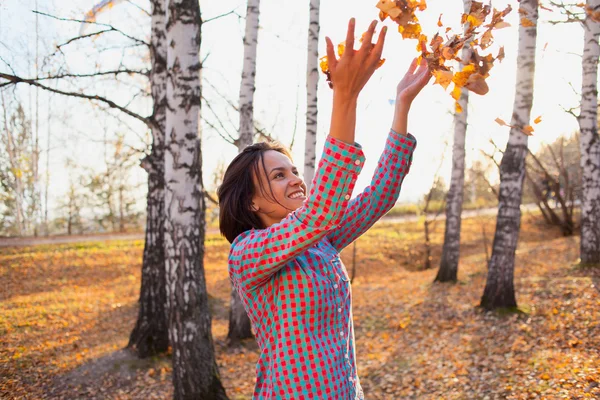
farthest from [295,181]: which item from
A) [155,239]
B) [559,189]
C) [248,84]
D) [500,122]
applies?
[559,189]

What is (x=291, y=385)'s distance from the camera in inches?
62.2

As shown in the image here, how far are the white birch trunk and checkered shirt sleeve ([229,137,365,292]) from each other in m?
6.00

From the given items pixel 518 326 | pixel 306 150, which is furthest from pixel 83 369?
pixel 518 326

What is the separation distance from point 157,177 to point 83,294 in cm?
574

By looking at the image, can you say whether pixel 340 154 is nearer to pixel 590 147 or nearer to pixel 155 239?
pixel 155 239

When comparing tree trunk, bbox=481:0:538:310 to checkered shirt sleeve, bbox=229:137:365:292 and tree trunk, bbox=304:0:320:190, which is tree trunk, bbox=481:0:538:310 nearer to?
tree trunk, bbox=304:0:320:190

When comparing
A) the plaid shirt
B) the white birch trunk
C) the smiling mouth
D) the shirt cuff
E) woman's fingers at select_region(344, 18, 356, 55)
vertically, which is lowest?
the plaid shirt

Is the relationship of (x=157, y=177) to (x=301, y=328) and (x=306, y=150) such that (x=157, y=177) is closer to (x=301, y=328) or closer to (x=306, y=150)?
(x=306, y=150)

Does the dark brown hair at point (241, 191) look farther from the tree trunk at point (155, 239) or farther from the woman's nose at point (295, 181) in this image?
the tree trunk at point (155, 239)

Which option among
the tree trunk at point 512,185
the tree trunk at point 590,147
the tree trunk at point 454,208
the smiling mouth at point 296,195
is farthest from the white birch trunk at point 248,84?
the tree trunk at point 590,147

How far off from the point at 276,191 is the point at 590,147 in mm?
9842

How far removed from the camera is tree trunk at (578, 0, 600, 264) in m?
9.09

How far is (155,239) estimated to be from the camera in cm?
694

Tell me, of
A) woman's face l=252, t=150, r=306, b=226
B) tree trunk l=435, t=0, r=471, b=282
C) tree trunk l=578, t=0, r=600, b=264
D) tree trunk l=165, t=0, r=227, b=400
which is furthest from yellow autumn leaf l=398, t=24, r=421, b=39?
tree trunk l=435, t=0, r=471, b=282
